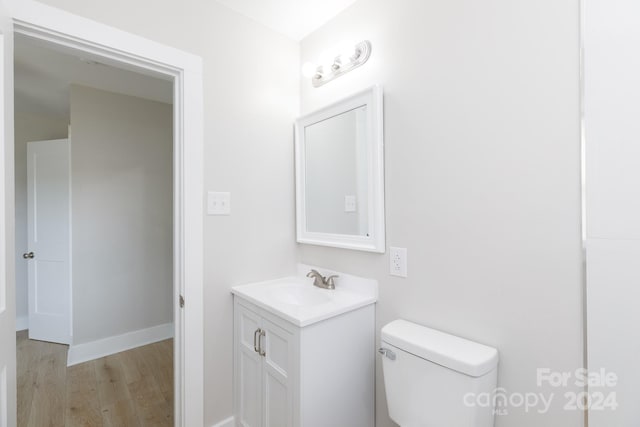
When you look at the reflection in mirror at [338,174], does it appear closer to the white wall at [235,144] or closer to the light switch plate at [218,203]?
the white wall at [235,144]

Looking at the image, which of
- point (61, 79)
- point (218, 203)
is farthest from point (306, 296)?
point (61, 79)

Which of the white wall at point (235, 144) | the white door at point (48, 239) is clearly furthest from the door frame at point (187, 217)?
the white door at point (48, 239)

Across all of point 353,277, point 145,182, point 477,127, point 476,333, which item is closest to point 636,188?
point 477,127

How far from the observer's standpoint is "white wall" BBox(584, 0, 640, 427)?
837mm

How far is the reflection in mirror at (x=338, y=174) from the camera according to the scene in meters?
1.58

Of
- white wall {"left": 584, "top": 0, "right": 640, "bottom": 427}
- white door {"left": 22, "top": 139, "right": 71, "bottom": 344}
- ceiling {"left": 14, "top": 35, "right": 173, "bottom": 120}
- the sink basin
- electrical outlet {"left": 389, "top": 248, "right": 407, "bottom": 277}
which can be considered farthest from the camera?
Answer: white door {"left": 22, "top": 139, "right": 71, "bottom": 344}

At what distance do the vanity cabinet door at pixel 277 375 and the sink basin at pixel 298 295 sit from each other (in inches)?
11.2

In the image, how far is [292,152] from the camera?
1967 mm

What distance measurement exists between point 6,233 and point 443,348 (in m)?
1.52

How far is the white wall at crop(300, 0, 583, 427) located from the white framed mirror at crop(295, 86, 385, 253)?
0.07 meters

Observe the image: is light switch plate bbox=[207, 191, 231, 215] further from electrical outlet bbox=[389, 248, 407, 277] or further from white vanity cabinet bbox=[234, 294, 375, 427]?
electrical outlet bbox=[389, 248, 407, 277]

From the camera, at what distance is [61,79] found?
251 centimetres

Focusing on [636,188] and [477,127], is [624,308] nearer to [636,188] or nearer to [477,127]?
[636,188]

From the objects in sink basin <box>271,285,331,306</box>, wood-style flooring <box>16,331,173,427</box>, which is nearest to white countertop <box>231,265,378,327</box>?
sink basin <box>271,285,331,306</box>
